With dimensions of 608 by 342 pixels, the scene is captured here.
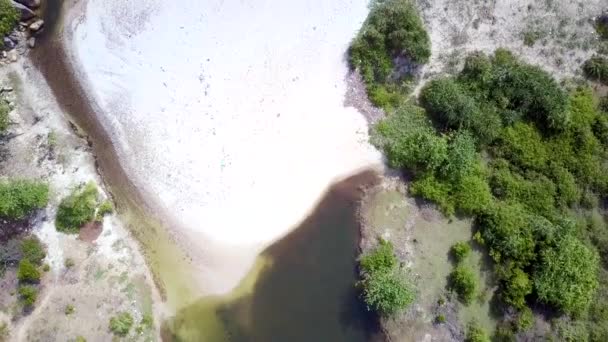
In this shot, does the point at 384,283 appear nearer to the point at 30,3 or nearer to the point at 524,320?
the point at 524,320

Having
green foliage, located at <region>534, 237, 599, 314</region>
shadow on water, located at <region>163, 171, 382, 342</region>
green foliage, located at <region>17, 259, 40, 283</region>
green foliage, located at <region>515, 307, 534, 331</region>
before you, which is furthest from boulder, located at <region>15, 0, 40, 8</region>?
green foliage, located at <region>515, 307, 534, 331</region>

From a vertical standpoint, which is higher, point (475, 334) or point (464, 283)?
point (464, 283)

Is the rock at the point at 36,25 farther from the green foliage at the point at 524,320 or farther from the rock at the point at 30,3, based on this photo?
the green foliage at the point at 524,320

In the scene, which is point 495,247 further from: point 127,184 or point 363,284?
point 127,184

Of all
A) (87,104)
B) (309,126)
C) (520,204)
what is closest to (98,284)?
(87,104)

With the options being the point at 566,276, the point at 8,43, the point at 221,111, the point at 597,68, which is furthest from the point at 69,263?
the point at 597,68

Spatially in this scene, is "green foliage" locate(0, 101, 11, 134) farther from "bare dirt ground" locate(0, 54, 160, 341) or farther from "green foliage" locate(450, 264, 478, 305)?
"green foliage" locate(450, 264, 478, 305)
